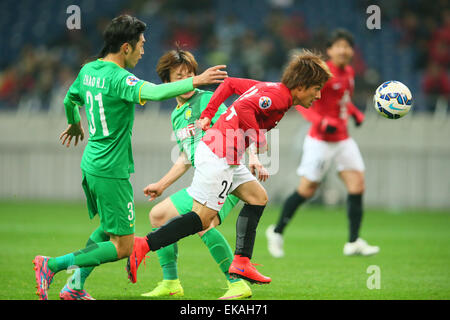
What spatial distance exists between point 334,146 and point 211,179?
12.0 ft

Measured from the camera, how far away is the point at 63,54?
17.2 meters

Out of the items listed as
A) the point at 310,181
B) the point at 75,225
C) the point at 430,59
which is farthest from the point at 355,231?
the point at 430,59

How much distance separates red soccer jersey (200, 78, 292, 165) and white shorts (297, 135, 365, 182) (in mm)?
3261

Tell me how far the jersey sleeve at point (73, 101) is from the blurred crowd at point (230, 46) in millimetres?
10503

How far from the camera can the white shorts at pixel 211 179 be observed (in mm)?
4680

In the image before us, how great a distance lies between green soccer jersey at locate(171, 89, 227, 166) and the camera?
526 cm

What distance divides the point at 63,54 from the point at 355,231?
1157cm

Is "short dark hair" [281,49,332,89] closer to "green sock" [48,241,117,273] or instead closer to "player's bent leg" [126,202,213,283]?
"player's bent leg" [126,202,213,283]

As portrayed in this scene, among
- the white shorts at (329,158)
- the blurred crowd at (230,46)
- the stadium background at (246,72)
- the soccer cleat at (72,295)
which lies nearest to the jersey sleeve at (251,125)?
the soccer cleat at (72,295)

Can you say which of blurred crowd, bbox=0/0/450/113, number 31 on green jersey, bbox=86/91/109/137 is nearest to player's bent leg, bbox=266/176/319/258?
number 31 on green jersey, bbox=86/91/109/137

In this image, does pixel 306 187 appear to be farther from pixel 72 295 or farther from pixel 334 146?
pixel 72 295

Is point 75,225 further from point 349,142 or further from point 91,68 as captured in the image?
point 91,68

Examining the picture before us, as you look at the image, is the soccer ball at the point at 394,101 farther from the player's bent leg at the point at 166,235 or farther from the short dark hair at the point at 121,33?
the short dark hair at the point at 121,33

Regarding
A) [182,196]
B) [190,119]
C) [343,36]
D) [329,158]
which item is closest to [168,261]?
[182,196]
